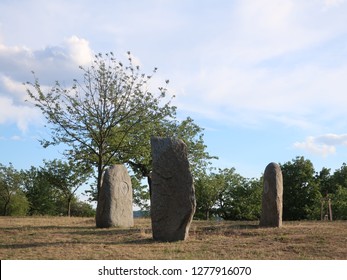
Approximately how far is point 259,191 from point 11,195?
2508cm

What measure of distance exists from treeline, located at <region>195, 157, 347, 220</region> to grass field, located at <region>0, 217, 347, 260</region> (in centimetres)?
2254

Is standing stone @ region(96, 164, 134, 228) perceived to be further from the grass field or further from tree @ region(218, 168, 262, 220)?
tree @ region(218, 168, 262, 220)

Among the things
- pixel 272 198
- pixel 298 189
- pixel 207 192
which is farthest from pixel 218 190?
pixel 272 198

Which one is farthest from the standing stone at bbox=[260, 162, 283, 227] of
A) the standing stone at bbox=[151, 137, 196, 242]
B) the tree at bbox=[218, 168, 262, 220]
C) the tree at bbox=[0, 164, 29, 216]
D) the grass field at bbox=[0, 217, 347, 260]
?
the tree at bbox=[0, 164, 29, 216]

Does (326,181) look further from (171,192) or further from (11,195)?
(171,192)

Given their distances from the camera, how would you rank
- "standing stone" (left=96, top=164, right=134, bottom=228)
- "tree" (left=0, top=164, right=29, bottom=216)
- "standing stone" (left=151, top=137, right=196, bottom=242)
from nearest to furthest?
"standing stone" (left=151, top=137, right=196, bottom=242) → "standing stone" (left=96, top=164, right=134, bottom=228) → "tree" (left=0, top=164, right=29, bottom=216)

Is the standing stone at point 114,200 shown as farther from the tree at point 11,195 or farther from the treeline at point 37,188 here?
the tree at point 11,195

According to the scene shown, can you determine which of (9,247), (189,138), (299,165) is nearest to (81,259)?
(9,247)

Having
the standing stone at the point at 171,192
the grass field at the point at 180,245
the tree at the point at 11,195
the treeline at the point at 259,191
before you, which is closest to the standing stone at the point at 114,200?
the grass field at the point at 180,245

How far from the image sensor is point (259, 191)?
1678 inches

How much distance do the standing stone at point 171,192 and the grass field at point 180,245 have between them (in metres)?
0.49

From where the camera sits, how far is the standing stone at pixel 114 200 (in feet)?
59.4

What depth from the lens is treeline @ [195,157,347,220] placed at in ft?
128

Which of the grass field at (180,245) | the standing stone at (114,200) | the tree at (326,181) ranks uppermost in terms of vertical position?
the tree at (326,181)
